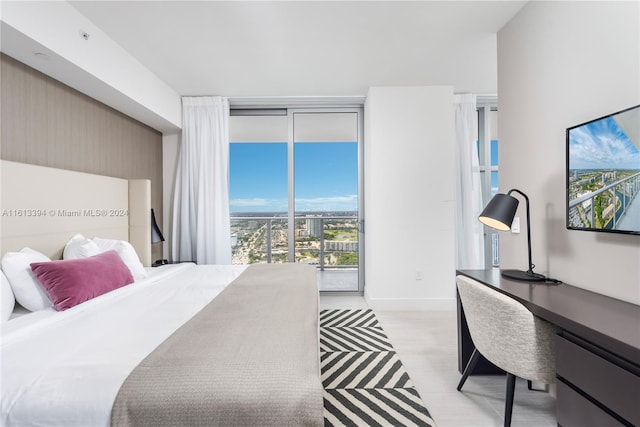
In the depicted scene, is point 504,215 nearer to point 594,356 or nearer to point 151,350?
point 594,356

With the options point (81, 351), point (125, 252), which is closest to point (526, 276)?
point (81, 351)

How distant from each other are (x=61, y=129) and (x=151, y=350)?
217 cm

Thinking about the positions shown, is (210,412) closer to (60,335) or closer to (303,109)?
(60,335)

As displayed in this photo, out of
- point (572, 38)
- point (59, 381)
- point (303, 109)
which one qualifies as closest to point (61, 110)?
point (59, 381)

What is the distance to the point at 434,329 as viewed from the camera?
9.71 feet

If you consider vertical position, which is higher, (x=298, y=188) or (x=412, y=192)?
(x=298, y=188)

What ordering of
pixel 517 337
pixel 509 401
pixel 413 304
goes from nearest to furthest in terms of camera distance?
pixel 517 337 < pixel 509 401 < pixel 413 304

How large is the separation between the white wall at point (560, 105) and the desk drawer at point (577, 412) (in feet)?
1.89

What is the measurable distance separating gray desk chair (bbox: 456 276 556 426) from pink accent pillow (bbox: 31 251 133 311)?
2269 millimetres

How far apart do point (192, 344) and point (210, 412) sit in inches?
14.7

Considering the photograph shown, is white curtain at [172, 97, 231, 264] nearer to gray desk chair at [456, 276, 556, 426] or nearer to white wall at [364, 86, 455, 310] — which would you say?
white wall at [364, 86, 455, 310]

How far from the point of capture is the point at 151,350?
126 cm

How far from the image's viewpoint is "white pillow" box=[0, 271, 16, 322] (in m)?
1.58

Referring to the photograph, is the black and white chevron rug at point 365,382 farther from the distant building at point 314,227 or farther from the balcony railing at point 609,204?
the distant building at point 314,227
